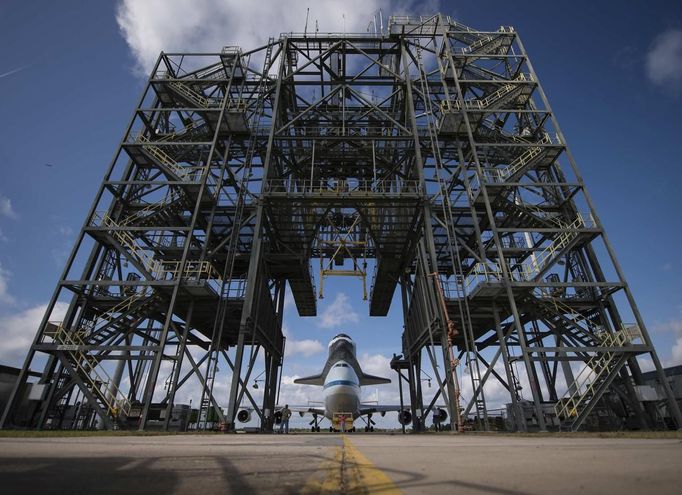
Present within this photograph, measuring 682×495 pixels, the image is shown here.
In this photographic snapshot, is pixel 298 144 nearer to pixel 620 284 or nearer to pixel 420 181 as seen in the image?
pixel 420 181

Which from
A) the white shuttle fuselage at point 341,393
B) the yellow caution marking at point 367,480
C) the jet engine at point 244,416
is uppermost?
the white shuttle fuselage at point 341,393

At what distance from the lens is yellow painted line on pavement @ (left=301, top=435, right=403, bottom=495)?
2469 mm

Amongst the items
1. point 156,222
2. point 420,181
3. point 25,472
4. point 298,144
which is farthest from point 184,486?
point 298,144

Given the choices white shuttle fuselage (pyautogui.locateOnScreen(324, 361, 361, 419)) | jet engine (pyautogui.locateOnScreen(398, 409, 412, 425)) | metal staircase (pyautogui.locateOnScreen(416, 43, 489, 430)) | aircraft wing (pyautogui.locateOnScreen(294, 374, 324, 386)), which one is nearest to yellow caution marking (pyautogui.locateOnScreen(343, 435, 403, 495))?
metal staircase (pyautogui.locateOnScreen(416, 43, 489, 430))

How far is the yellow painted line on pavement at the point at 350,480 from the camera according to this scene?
2469 mm

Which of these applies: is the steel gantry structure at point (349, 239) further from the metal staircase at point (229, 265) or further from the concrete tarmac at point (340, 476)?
the concrete tarmac at point (340, 476)

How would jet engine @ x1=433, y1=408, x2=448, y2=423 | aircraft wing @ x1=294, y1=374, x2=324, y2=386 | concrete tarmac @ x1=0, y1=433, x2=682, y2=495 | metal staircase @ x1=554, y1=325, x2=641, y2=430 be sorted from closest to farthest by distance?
concrete tarmac @ x1=0, y1=433, x2=682, y2=495, metal staircase @ x1=554, y1=325, x2=641, y2=430, jet engine @ x1=433, y1=408, x2=448, y2=423, aircraft wing @ x1=294, y1=374, x2=324, y2=386

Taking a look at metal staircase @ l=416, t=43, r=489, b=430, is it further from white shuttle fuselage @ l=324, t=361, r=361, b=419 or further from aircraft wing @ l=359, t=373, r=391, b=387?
aircraft wing @ l=359, t=373, r=391, b=387

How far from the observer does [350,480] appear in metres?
2.87

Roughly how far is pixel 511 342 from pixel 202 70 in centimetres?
2973

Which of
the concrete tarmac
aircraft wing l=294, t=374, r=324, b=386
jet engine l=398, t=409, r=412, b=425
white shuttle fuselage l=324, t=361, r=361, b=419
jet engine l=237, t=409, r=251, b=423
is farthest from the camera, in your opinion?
aircraft wing l=294, t=374, r=324, b=386

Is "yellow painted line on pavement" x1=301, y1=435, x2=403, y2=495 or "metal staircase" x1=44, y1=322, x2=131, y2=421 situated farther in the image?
"metal staircase" x1=44, y1=322, x2=131, y2=421

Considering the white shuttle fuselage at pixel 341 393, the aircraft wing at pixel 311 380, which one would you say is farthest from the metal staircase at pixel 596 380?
the aircraft wing at pixel 311 380

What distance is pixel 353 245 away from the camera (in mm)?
25906
